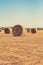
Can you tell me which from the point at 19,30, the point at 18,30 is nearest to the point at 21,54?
the point at 19,30

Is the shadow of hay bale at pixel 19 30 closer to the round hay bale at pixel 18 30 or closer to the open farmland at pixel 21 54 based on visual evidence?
the round hay bale at pixel 18 30

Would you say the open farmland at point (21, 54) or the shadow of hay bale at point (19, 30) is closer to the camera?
the open farmland at point (21, 54)

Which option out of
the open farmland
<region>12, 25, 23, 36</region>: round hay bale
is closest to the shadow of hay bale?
<region>12, 25, 23, 36</region>: round hay bale

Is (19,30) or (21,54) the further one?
(19,30)

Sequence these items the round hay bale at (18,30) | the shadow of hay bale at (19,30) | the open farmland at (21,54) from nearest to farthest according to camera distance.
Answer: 1. the open farmland at (21,54)
2. the shadow of hay bale at (19,30)
3. the round hay bale at (18,30)

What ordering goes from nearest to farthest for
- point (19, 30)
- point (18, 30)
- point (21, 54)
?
point (21, 54)
point (19, 30)
point (18, 30)

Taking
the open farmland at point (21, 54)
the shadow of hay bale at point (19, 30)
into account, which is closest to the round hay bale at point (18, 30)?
the shadow of hay bale at point (19, 30)

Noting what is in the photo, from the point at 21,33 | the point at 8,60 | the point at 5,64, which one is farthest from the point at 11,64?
the point at 21,33

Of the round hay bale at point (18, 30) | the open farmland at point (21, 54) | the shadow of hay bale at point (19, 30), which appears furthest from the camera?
the round hay bale at point (18, 30)

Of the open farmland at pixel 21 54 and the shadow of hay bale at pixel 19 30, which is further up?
the shadow of hay bale at pixel 19 30

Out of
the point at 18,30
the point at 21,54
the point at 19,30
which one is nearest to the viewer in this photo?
the point at 21,54

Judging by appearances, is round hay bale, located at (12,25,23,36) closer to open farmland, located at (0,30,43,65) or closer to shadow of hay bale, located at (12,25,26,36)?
shadow of hay bale, located at (12,25,26,36)

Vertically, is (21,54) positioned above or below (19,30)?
below

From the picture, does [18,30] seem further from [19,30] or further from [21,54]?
[21,54]
